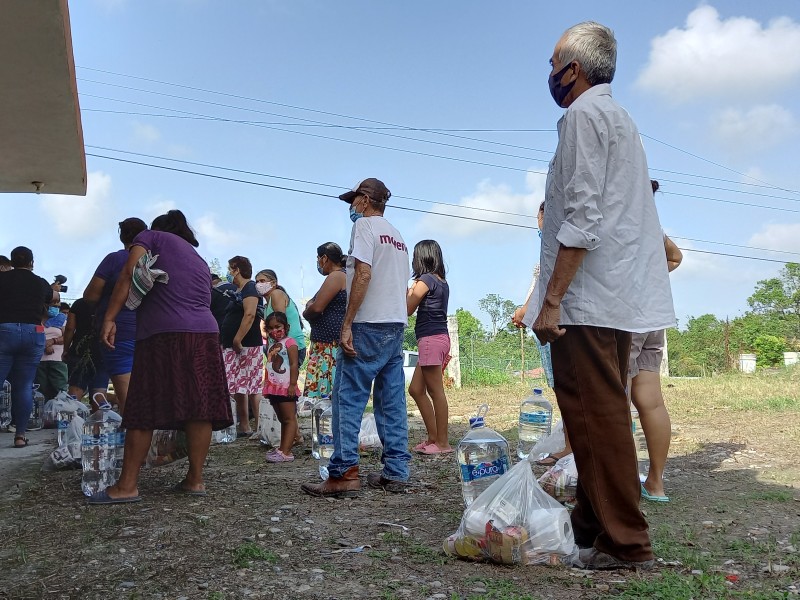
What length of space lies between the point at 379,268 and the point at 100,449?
2046 mm

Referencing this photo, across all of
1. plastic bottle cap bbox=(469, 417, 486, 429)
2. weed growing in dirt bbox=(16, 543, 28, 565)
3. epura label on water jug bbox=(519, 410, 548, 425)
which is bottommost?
weed growing in dirt bbox=(16, 543, 28, 565)

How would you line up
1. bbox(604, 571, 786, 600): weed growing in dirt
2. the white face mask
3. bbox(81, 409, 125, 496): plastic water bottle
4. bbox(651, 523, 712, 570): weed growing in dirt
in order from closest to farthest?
bbox(604, 571, 786, 600): weed growing in dirt
bbox(651, 523, 712, 570): weed growing in dirt
bbox(81, 409, 125, 496): plastic water bottle
the white face mask

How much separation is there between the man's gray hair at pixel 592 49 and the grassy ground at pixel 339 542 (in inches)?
76.8

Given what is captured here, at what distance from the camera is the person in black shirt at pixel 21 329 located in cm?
679

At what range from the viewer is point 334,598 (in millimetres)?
2508

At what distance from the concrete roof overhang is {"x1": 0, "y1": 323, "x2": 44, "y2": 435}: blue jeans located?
5.09ft

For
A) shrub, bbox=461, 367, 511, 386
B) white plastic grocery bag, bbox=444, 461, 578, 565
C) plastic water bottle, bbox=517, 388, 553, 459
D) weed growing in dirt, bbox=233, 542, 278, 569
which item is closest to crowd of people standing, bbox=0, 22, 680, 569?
white plastic grocery bag, bbox=444, 461, 578, 565

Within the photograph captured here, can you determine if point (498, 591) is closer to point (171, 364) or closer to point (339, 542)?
point (339, 542)

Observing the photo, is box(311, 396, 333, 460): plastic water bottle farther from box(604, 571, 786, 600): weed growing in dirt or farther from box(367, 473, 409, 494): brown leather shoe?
box(604, 571, 786, 600): weed growing in dirt

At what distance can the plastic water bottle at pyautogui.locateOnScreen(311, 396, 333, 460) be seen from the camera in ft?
18.5

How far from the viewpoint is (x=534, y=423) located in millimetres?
6246

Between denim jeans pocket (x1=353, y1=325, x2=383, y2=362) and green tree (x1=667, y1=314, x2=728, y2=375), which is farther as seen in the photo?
green tree (x1=667, y1=314, x2=728, y2=375)

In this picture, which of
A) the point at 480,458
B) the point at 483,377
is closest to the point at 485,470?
the point at 480,458

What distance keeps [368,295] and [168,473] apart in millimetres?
Result: 2132
